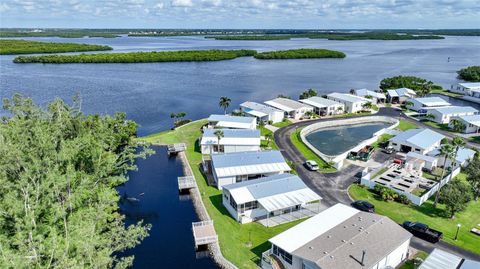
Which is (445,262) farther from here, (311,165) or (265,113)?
(265,113)

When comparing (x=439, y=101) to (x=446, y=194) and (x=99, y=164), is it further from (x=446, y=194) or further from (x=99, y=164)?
(x=99, y=164)

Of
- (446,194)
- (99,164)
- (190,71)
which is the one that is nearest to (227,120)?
(99,164)

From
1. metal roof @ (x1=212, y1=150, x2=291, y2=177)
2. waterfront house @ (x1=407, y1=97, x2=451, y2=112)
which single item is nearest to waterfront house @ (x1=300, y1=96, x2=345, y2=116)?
waterfront house @ (x1=407, y1=97, x2=451, y2=112)

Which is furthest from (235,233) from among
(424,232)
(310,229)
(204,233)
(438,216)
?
(438,216)

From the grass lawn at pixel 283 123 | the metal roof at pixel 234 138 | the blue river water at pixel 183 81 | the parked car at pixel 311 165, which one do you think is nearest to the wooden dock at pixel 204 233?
→ the parked car at pixel 311 165

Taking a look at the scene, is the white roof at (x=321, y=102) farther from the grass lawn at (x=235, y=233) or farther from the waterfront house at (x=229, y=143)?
the grass lawn at (x=235, y=233)

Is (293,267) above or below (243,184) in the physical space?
below

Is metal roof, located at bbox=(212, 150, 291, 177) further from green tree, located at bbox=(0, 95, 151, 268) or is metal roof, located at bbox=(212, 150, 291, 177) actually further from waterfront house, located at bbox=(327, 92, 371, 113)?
waterfront house, located at bbox=(327, 92, 371, 113)
